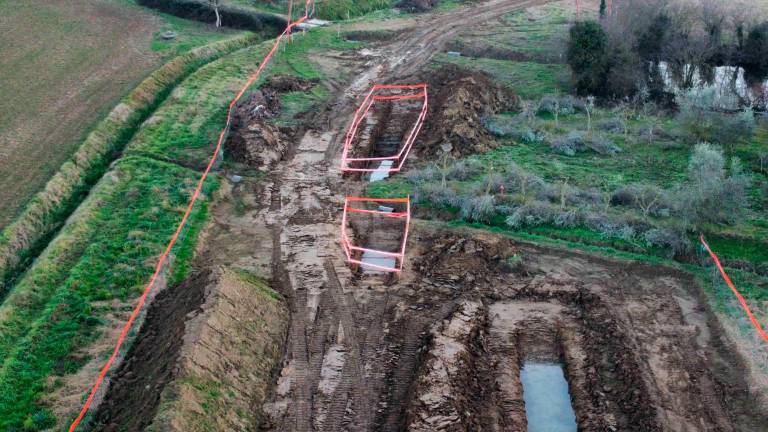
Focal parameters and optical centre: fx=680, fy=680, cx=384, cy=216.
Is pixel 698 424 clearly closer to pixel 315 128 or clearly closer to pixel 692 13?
pixel 315 128

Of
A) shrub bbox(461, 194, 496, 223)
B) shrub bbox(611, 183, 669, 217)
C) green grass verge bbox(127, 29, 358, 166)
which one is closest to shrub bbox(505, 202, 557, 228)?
shrub bbox(461, 194, 496, 223)

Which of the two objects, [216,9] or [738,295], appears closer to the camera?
[738,295]

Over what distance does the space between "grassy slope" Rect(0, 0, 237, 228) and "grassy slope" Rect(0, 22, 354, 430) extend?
2.28 m

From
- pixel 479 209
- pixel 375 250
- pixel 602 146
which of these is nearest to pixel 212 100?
pixel 375 250

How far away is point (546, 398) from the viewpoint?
15352mm

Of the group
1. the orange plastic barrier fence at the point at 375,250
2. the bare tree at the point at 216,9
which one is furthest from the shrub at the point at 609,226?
the bare tree at the point at 216,9

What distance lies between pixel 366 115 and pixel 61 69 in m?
13.3

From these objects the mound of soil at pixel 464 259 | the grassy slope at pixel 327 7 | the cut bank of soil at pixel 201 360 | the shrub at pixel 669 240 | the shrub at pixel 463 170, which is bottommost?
the cut bank of soil at pixel 201 360

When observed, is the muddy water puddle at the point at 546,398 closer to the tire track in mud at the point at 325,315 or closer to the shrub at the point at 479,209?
the tire track in mud at the point at 325,315

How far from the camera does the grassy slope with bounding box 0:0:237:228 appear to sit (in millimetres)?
22688

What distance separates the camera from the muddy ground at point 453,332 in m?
14.4

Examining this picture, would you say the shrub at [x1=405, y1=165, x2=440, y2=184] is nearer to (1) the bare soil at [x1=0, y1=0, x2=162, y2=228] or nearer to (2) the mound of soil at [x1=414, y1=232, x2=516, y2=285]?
(2) the mound of soil at [x1=414, y1=232, x2=516, y2=285]

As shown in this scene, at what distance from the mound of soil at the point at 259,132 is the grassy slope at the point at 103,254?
2.47 feet

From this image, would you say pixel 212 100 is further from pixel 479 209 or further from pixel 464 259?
pixel 464 259
